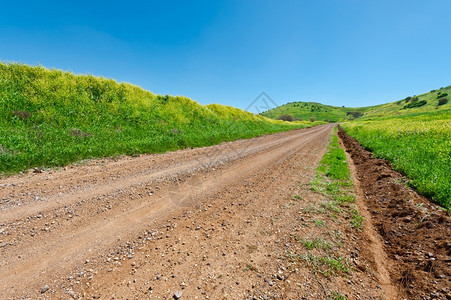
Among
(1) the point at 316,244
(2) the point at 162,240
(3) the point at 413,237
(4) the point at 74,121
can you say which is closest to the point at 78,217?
(2) the point at 162,240

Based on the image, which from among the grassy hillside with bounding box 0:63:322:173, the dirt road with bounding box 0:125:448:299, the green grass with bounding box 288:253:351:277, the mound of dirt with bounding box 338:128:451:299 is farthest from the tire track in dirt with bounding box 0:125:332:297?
the mound of dirt with bounding box 338:128:451:299

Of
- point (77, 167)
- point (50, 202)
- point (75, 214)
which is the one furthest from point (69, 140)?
point (75, 214)

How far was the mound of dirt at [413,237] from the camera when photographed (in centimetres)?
339

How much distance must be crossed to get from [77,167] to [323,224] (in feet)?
37.5

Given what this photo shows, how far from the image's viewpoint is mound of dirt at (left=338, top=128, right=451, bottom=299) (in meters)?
3.39

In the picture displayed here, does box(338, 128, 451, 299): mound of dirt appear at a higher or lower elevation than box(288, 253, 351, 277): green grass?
lower

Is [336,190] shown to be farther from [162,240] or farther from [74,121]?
[74,121]

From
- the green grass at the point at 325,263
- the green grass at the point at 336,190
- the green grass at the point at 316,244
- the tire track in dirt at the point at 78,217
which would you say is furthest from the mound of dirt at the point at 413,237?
the tire track in dirt at the point at 78,217

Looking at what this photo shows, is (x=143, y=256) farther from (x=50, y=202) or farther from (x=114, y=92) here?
(x=114, y=92)

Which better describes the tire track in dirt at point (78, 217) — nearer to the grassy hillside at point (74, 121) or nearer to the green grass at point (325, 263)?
the grassy hillside at point (74, 121)

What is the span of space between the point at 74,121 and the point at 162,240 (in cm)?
1596

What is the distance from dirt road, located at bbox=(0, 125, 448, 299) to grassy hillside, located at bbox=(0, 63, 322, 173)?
3108 millimetres

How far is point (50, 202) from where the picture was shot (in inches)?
224

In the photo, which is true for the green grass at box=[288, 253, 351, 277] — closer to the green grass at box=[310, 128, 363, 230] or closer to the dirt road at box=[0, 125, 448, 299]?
the dirt road at box=[0, 125, 448, 299]
